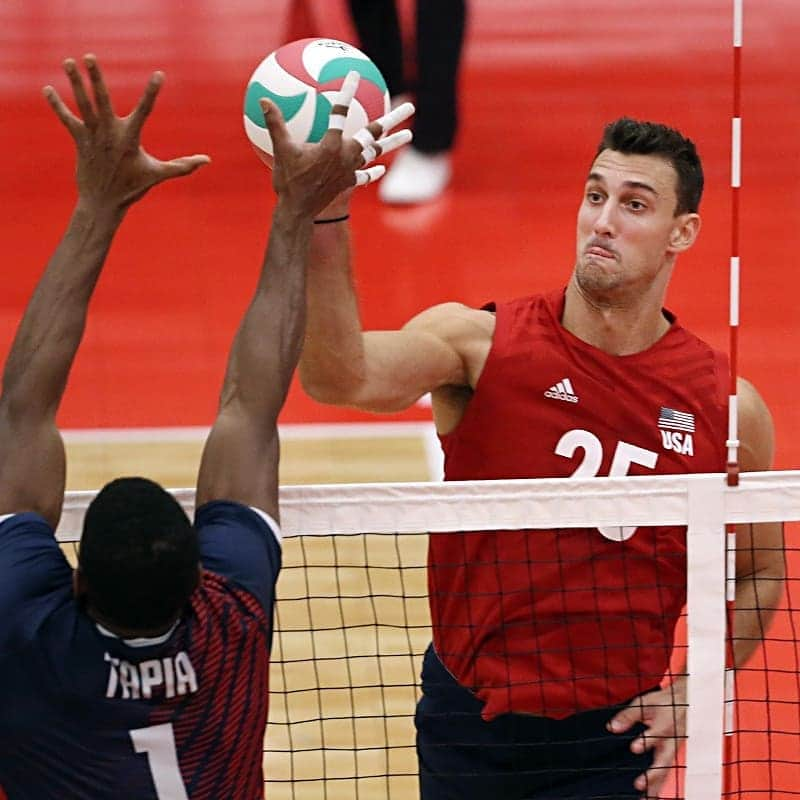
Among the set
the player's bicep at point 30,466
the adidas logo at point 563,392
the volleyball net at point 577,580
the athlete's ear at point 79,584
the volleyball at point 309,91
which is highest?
the volleyball at point 309,91

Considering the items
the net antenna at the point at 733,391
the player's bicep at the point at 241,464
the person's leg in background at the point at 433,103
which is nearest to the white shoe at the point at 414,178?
the person's leg in background at the point at 433,103

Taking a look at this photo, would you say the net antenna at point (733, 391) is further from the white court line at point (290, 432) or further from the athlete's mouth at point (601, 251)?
the white court line at point (290, 432)

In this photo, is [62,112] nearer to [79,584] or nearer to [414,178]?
[79,584]

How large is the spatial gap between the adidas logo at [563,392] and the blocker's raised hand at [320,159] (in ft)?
3.40

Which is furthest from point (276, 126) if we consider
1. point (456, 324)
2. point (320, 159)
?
point (456, 324)

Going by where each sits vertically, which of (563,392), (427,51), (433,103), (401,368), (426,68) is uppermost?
(401,368)

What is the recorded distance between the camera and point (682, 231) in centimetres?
488

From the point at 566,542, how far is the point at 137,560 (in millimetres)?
1649

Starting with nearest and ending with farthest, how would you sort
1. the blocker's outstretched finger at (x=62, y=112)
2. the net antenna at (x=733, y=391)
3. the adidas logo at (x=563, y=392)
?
the blocker's outstretched finger at (x=62, y=112)
the net antenna at (x=733, y=391)
the adidas logo at (x=563, y=392)

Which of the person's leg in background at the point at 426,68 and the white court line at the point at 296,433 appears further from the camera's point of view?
the person's leg in background at the point at 426,68

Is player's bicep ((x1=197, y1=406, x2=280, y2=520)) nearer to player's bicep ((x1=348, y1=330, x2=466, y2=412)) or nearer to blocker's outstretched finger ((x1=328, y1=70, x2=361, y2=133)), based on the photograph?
blocker's outstretched finger ((x1=328, y1=70, x2=361, y2=133))

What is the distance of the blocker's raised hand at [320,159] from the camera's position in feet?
12.1

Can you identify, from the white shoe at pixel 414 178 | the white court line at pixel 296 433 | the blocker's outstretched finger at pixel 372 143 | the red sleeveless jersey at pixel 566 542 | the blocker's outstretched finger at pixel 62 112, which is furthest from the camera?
the white shoe at pixel 414 178

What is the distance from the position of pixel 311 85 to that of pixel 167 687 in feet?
6.54
